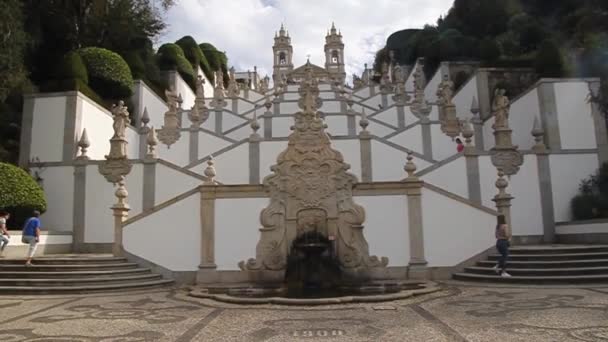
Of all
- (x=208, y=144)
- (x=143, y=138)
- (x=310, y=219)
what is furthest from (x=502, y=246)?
(x=143, y=138)

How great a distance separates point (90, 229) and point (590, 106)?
16.9 metres

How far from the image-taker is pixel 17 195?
13.1 meters

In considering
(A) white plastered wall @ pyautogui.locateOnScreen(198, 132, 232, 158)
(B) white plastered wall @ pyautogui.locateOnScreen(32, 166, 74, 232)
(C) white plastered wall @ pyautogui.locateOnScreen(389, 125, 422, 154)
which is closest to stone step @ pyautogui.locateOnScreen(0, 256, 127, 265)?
(B) white plastered wall @ pyautogui.locateOnScreen(32, 166, 74, 232)

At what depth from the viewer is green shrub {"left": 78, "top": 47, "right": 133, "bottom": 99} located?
19.4 metres

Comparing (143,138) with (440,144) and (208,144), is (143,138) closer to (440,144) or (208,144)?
(208,144)

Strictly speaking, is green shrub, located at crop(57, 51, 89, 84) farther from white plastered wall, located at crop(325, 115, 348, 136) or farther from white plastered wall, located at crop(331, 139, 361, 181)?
white plastered wall, located at crop(325, 115, 348, 136)

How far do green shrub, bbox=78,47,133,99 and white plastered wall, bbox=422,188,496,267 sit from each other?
14181 millimetres

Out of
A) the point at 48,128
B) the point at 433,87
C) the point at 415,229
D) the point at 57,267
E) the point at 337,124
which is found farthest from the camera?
the point at 433,87

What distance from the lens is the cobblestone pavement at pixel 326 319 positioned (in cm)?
543

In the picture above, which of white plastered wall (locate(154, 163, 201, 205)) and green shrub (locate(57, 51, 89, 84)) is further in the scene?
green shrub (locate(57, 51, 89, 84))

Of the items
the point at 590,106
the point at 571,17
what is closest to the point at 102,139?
the point at 590,106

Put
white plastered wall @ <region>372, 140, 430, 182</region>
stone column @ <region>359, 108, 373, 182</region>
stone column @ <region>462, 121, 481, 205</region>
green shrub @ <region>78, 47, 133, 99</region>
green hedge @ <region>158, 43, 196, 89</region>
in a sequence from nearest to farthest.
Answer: stone column @ <region>462, 121, 481, 205</region>, white plastered wall @ <region>372, 140, 430, 182</region>, stone column @ <region>359, 108, 373, 182</region>, green shrub @ <region>78, 47, 133, 99</region>, green hedge @ <region>158, 43, 196, 89</region>

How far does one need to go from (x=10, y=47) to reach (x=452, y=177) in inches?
579

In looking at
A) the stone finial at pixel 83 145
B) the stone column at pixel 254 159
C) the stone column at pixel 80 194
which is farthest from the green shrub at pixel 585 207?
the stone finial at pixel 83 145
